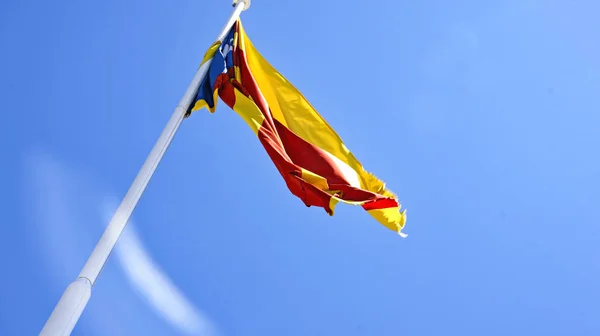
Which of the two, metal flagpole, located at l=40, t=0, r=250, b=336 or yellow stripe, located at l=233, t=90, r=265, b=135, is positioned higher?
yellow stripe, located at l=233, t=90, r=265, b=135

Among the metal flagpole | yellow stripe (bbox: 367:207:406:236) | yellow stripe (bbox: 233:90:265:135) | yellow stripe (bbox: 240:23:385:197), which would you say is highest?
yellow stripe (bbox: 240:23:385:197)

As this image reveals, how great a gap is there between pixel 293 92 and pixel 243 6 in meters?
1.99

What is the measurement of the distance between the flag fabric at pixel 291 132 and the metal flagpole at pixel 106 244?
3.21ft

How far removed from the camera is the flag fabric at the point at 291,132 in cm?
1098

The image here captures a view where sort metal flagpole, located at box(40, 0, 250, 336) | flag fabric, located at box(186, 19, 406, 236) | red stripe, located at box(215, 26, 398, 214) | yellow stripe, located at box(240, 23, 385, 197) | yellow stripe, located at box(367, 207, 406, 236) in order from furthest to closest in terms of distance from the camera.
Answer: yellow stripe, located at box(240, 23, 385, 197)
yellow stripe, located at box(367, 207, 406, 236)
flag fabric, located at box(186, 19, 406, 236)
red stripe, located at box(215, 26, 398, 214)
metal flagpole, located at box(40, 0, 250, 336)

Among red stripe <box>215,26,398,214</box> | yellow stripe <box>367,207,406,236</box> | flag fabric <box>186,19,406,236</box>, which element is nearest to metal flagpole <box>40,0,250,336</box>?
flag fabric <box>186,19,406,236</box>

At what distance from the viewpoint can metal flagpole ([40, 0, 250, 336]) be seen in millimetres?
7082

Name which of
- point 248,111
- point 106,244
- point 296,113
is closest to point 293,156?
point 296,113

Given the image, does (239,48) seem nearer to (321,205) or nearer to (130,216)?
(321,205)

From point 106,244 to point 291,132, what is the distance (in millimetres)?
5287

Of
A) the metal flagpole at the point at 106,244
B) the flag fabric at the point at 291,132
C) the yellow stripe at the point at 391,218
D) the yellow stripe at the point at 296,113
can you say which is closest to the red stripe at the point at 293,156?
the flag fabric at the point at 291,132

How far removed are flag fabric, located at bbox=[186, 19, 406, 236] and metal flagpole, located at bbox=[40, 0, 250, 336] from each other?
98 cm

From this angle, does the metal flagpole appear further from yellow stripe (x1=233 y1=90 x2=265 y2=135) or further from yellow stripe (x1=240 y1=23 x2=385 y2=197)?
yellow stripe (x1=240 y1=23 x2=385 y2=197)

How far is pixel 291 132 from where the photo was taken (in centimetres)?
1248
